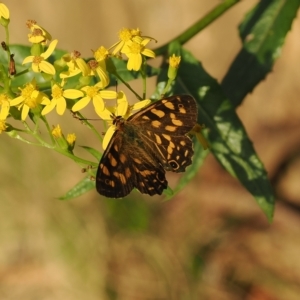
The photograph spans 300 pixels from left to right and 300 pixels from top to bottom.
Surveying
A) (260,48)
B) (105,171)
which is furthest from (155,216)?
(105,171)

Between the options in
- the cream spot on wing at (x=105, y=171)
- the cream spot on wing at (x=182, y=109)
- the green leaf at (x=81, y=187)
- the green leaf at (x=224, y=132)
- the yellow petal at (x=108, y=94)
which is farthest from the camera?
the green leaf at (x=224, y=132)

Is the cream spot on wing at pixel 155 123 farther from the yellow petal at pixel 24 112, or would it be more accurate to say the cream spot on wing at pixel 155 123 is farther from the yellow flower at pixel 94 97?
the yellow petal at pixel 24 112

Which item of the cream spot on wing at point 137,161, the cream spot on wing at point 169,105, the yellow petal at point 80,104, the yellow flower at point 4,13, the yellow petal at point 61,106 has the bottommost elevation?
the cream spot on wing at point 137,161

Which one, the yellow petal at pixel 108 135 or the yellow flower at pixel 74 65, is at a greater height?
the yellow flower at pixel 74 65

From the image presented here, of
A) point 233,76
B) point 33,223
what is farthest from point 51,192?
point 233,76

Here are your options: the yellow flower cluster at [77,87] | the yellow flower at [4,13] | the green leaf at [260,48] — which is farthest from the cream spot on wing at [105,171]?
the green leaf at [260,48]

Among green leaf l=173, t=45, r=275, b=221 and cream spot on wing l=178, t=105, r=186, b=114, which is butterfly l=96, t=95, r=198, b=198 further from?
green leaf l=173, t=45, r=275, b=221

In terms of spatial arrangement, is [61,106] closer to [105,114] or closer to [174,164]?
[105,114]

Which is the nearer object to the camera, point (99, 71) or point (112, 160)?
point (112, 160)
